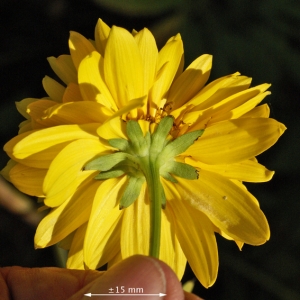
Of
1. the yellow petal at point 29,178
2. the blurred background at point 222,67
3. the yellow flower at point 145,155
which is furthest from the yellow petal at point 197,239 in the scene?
the blurred background at point 222,67

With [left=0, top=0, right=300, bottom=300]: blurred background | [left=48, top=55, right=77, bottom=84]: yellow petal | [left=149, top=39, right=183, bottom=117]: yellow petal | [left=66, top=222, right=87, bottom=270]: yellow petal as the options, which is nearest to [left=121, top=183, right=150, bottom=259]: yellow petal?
[left=66, top=222, right=87, bottom=270]: yellow petal

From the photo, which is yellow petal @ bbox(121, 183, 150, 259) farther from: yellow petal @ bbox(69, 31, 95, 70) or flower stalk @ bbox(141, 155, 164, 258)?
yellow petal @ bbox(69, 31, 95, 70)

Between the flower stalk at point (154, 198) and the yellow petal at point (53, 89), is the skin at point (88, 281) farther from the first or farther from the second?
the yellow petal at point (53, 89)

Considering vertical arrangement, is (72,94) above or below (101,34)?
below

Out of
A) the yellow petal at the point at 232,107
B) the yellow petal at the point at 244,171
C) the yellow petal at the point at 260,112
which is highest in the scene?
the yellow petal at the point at 232,107

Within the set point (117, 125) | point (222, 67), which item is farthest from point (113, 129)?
point (222, 67)

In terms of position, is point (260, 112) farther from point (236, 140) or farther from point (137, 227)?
point (137, 227)

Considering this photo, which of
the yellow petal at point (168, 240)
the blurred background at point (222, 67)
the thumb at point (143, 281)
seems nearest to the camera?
the thumb at point (143, 281)
